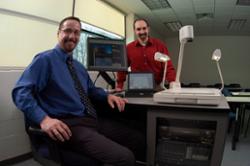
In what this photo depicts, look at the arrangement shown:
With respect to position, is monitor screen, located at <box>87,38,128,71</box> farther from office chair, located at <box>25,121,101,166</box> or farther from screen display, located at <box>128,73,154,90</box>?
office chair, located at <box>25,121,101,166</box>

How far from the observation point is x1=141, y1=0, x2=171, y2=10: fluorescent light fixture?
16.9ft

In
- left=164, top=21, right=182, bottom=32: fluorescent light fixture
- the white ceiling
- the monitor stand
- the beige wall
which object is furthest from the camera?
left=164, top=21, right=182, bottom=32: fluorescent light fixture

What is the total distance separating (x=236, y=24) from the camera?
7109 mm

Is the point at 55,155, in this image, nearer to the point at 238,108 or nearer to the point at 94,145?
the point at 94,145

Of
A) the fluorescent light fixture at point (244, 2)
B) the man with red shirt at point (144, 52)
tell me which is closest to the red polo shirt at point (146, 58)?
the man with red shirt at point (144, 52)

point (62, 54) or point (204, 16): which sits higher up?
point (204, 16)

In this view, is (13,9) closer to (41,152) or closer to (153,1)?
(41,152)

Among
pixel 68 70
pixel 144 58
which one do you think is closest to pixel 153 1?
pixel 144 58

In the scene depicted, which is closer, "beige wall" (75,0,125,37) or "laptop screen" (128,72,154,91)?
"laptop screen" (128,72,154,91)

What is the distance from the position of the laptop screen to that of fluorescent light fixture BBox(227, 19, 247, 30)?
222 inches

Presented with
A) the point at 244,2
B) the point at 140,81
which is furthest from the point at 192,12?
the point at 140,81

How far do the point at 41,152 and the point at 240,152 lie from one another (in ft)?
8.66

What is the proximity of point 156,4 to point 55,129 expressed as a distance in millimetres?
4711

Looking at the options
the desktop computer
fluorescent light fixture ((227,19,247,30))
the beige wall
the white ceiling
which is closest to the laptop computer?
the desktop computer
